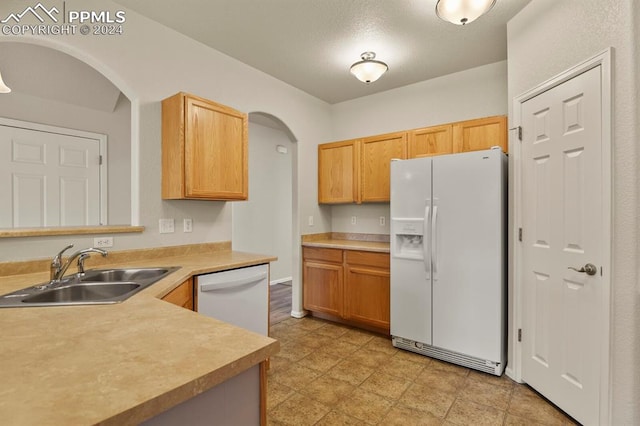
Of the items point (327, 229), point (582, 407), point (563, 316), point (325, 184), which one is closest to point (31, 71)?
point (325, 184)

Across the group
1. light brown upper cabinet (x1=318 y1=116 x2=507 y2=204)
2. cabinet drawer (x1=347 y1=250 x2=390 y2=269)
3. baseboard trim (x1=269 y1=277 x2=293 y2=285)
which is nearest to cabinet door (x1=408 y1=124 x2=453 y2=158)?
light brown upper cabinet (x1=318 y1=116 x2=507 y2=204)

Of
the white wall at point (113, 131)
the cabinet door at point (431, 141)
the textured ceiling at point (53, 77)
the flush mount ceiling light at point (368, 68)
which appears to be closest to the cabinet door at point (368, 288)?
the cabinet door at point (431, 141)

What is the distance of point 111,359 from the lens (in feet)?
2.60

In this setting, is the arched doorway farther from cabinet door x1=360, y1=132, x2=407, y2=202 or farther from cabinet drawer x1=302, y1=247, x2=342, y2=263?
cabinet door x1=360, y1=132, x2=407, y2=202

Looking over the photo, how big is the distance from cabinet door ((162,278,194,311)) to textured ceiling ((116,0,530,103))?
2.01 metres

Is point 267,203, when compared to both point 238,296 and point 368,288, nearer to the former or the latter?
point 368,288

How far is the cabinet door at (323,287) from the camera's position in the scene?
3.54 metres

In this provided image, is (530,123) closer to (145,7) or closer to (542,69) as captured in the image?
(542,69)

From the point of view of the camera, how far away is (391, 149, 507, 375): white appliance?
246 centimetres

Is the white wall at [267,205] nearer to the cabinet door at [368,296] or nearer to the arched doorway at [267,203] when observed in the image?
the arched doorway at [267,203]

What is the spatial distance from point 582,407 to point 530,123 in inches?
72.7

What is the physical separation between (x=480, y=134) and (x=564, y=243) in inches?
53.0

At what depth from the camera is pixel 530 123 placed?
2.27 m

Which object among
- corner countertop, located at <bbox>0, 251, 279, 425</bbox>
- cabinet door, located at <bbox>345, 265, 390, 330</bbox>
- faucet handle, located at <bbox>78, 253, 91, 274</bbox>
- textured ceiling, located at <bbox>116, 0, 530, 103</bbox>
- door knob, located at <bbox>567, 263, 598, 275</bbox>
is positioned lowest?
cabinet door, located at <bbox>345, 265, 390, 330</bbox>
